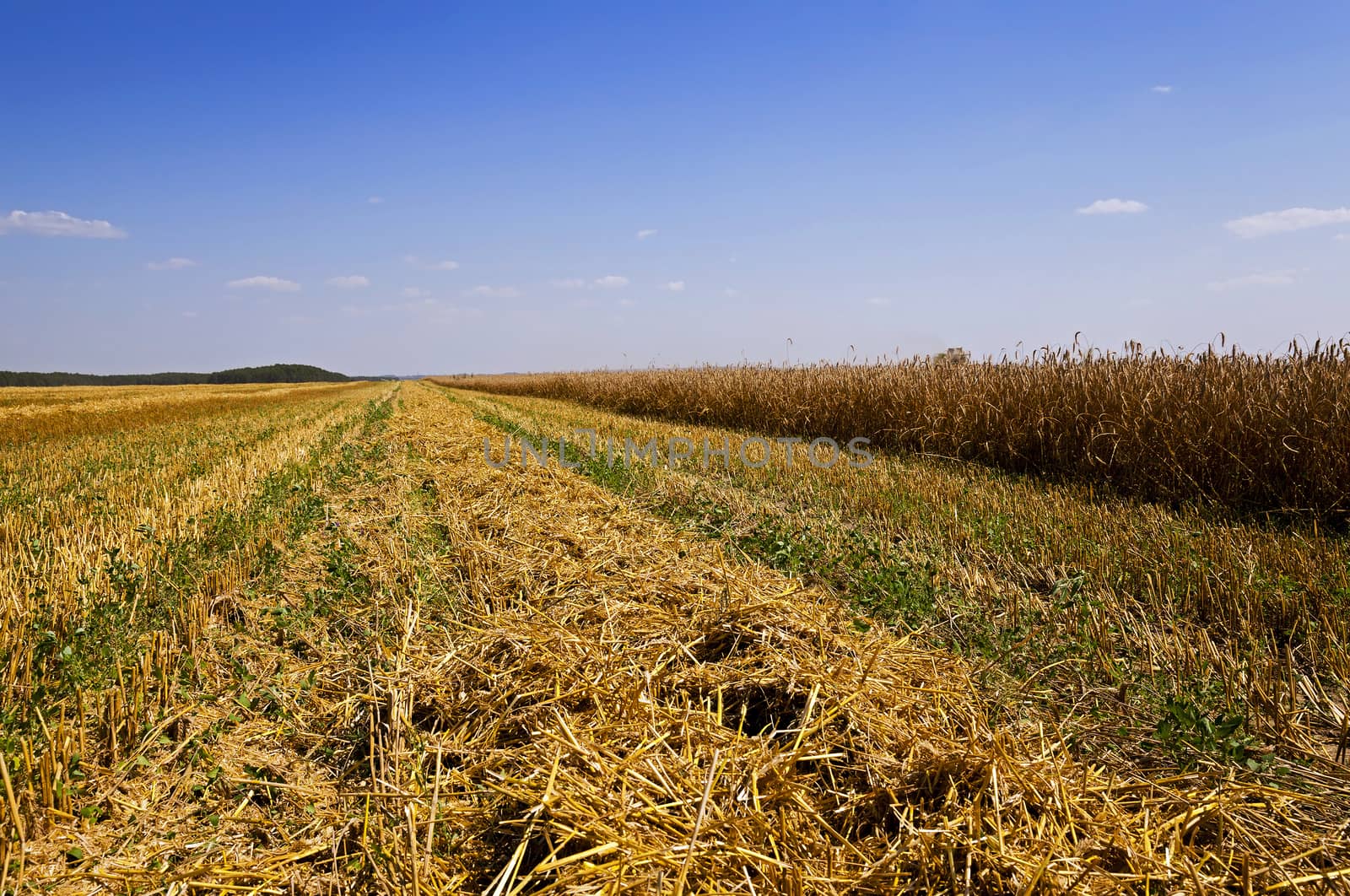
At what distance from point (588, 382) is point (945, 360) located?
18461mm

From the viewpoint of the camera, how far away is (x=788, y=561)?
15.4ft

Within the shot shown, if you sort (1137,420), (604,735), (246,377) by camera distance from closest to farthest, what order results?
(604,735) → (1137,420) → (246,377)

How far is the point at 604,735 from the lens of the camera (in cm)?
253

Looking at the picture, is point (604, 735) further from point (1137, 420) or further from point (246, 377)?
point (246, 377)

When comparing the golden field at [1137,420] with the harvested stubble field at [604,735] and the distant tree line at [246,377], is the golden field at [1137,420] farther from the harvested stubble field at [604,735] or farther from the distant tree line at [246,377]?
the distant tree line at [246,377]

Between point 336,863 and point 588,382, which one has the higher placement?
point 588,382

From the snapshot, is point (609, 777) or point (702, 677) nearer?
point (609, 777)

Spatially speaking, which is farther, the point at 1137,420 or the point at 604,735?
the point at 1137,420

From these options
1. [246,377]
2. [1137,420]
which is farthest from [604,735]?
[246,377]

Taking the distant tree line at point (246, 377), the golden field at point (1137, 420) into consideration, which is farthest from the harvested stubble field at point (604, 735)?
the distant tree line at point (246, 377)

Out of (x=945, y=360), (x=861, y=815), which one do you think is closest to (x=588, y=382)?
(x=945, y=360)

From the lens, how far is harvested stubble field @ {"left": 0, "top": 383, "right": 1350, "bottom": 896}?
78.4 inches

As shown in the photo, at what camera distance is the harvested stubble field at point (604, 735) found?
1.99 meters

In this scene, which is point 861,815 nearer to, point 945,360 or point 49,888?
point 49,888
